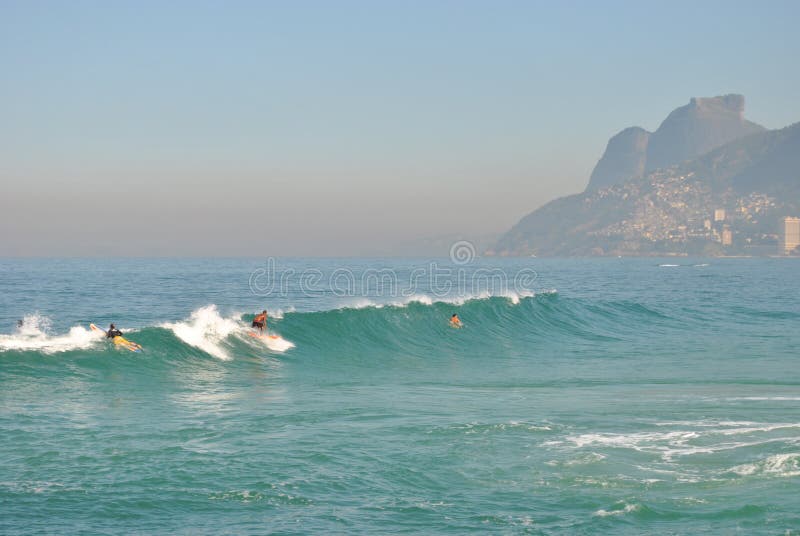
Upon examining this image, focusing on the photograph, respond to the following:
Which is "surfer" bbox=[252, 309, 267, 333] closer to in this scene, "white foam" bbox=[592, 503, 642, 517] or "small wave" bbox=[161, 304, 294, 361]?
"small wave" bbox=[161, 304, 294, 361]

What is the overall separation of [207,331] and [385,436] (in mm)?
15768

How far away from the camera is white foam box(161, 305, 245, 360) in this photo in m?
28.4

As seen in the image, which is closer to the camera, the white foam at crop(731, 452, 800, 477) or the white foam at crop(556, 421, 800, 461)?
the white foam at crop(731, 452, 800, 477)

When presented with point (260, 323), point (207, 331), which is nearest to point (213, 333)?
point (207, 331)

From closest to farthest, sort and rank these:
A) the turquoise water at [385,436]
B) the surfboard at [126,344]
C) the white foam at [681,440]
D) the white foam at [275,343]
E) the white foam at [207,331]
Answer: the turquoise water at [385,436] < the white foam at [681,440] < the surfboard at [126,344] < the white foam at [207,331] < the white foam at [275,343]

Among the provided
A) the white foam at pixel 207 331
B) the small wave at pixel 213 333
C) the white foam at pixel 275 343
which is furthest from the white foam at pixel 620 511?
the white foam at pixel 275 343

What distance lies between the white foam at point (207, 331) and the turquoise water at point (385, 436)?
0.29 feet

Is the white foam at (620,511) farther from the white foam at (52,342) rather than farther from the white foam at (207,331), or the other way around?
the white foam at (207,331)

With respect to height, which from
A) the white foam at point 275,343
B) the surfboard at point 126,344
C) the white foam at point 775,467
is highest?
the surfboard at point 126,344

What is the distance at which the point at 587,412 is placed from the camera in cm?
1889

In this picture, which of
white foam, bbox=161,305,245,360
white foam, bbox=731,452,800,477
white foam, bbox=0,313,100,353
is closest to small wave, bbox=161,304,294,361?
white foam, bbox=161,305,245,360

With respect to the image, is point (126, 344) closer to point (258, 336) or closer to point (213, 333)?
point (213, 333)

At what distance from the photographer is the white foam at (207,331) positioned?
28391 millimetres

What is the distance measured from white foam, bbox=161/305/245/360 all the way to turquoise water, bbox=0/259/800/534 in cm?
9
